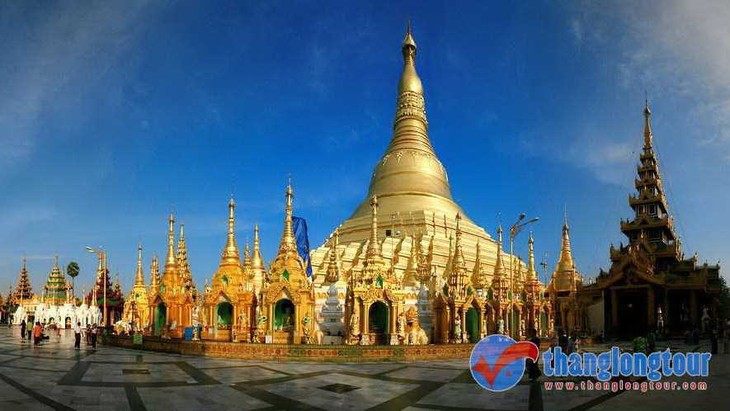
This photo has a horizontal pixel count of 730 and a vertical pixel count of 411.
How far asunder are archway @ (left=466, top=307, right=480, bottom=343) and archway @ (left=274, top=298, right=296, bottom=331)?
11518 millimetres

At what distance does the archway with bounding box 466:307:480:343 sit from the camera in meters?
34.7

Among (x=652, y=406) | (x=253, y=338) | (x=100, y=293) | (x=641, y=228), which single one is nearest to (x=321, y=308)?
(x=253, y=338)

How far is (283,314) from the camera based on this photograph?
109 ft

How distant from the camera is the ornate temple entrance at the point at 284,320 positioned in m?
32.1

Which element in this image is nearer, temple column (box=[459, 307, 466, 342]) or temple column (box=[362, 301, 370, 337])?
temple column (box=[362, 301, 370, 337])

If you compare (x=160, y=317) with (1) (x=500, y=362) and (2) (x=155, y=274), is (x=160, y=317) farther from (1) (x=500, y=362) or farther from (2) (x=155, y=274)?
(1) (x=500, y=362)

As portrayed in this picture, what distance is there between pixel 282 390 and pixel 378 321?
52.3ft

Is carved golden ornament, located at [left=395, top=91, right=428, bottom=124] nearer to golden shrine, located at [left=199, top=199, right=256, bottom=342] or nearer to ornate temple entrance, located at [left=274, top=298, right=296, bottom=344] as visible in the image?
golden shrine, located at [left=199, top=199, right=256, bottom=342]

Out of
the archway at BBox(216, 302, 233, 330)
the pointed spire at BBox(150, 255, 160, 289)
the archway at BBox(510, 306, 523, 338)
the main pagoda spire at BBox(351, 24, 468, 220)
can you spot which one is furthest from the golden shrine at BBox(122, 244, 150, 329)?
the archway at BBox(510, 306, 523, 338)

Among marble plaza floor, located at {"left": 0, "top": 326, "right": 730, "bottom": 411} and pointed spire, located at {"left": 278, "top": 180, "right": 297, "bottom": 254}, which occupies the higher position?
pointed spire, located at {"left": 278, "top": 180, "right": 297, "bottom": 254}

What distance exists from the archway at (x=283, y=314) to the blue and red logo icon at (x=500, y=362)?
1520 cm

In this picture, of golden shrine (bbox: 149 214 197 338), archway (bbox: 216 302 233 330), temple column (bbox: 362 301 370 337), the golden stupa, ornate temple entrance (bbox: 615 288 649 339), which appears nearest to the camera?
temple column (bbox: 362 301 370 337)

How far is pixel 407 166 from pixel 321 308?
32.1 metres

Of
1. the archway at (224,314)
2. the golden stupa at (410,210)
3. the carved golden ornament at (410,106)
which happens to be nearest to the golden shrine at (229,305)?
the archway at (224,314)
